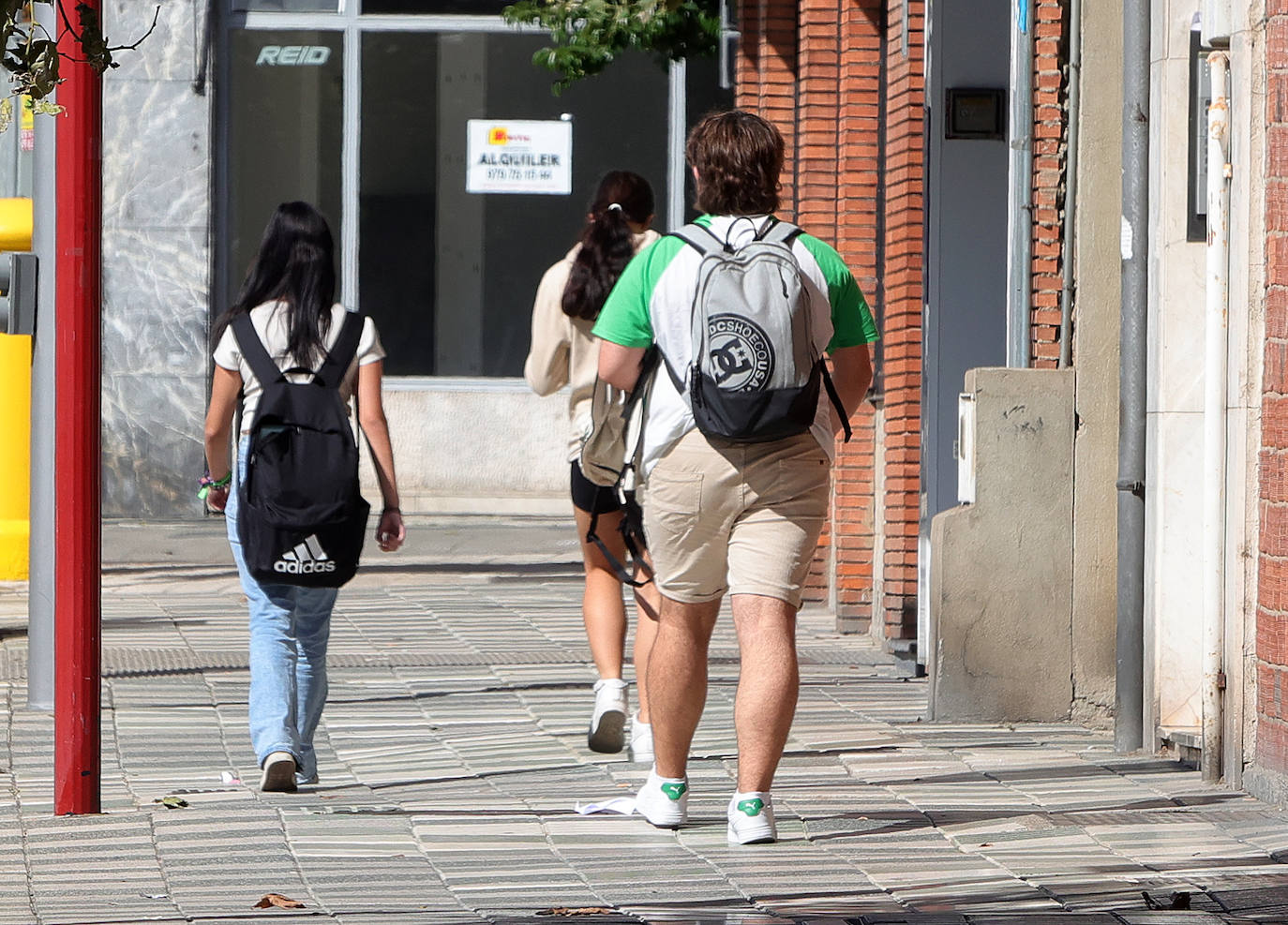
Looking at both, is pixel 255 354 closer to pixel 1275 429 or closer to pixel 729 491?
pixel 729 491

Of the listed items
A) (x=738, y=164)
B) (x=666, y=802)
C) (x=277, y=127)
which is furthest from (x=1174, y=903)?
(x=277, y=127)

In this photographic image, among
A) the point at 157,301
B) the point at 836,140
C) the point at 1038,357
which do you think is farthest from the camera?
the point at 157,301

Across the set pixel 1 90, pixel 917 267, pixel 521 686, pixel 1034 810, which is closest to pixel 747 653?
pixel 1034 810

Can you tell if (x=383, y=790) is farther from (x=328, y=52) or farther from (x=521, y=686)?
(x=328, y=52)

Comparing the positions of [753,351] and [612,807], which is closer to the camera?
[753,351]

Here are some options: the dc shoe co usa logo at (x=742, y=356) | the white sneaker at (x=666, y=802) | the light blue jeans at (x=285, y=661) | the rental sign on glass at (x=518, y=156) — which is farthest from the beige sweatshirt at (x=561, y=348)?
the rental sign on glass at (x=518, y=156)

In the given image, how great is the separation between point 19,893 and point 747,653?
185cm

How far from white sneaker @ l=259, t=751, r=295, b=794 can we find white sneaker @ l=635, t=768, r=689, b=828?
1129mm

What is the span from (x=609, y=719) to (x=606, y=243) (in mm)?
1520

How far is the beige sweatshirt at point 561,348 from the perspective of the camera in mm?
7613

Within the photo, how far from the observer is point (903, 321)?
32.2 ft

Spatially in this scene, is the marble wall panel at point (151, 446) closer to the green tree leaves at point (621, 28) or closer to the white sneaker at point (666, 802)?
the green tree leaves at point (621, 28)

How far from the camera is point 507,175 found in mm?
17641

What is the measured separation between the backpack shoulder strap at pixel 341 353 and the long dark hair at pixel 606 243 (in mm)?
891
